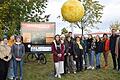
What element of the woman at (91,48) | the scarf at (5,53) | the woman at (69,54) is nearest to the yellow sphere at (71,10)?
the woman at (91,48)

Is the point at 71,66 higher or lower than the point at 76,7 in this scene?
lower

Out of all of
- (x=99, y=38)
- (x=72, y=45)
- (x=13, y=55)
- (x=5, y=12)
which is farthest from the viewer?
(x=5, y=12)

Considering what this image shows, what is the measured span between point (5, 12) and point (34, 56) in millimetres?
3524

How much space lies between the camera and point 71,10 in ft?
66.7

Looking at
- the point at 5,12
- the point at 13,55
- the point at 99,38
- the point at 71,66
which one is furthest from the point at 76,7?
the point at 5,12

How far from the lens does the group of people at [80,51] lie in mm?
17775

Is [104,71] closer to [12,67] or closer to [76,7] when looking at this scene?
[76,7]

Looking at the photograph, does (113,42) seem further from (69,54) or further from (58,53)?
(58,53)

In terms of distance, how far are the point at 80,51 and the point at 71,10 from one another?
2521mm

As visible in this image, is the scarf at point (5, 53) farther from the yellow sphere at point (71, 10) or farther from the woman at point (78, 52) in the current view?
the yellow sphere at point (71, 10)

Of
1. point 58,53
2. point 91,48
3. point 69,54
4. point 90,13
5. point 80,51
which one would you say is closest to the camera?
point 58,53

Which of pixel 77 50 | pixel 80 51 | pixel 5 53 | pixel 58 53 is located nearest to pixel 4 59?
pixel 5 53

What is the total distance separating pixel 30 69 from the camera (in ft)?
67.8

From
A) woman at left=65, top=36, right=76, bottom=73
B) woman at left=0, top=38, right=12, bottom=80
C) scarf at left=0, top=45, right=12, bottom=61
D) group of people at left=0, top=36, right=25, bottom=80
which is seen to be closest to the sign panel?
woman at left=65, top=36, right=76, bottom=73
